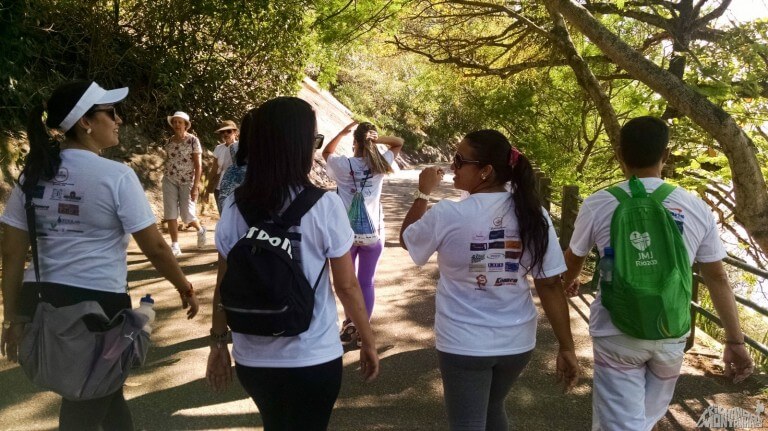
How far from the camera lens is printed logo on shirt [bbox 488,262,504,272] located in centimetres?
247

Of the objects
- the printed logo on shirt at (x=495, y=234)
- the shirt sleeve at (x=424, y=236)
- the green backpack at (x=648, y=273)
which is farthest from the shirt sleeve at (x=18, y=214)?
the green backpack at (x=648, y=273)

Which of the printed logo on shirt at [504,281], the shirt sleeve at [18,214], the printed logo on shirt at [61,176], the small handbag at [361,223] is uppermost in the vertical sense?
the printed logo on shirt at [61,176]

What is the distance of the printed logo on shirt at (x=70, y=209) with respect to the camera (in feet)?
7.78

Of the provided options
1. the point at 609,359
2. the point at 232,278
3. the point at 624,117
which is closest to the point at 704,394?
the point at 609,359

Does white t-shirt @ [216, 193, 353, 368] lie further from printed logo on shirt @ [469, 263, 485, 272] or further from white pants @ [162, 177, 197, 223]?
white pants @ [162, 177, 197, 223]

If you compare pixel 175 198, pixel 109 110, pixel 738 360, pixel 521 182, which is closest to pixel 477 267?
pixel 521 182

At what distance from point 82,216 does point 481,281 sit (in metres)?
1.69

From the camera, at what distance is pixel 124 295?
8.45 feet

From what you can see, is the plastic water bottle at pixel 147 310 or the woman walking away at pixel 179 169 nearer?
the plastic water bottle at pixel 147 310

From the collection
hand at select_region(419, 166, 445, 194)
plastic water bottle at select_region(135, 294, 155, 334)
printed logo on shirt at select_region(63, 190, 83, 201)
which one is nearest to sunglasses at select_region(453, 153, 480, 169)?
hand at select_region(419, 166, 445, 194)

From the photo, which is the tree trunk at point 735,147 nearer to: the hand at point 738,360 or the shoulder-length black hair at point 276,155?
the hand at point 738,360

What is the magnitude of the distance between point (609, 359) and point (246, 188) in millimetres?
1764

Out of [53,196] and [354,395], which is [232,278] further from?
[354,395]

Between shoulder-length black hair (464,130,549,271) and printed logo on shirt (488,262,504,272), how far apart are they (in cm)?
12
